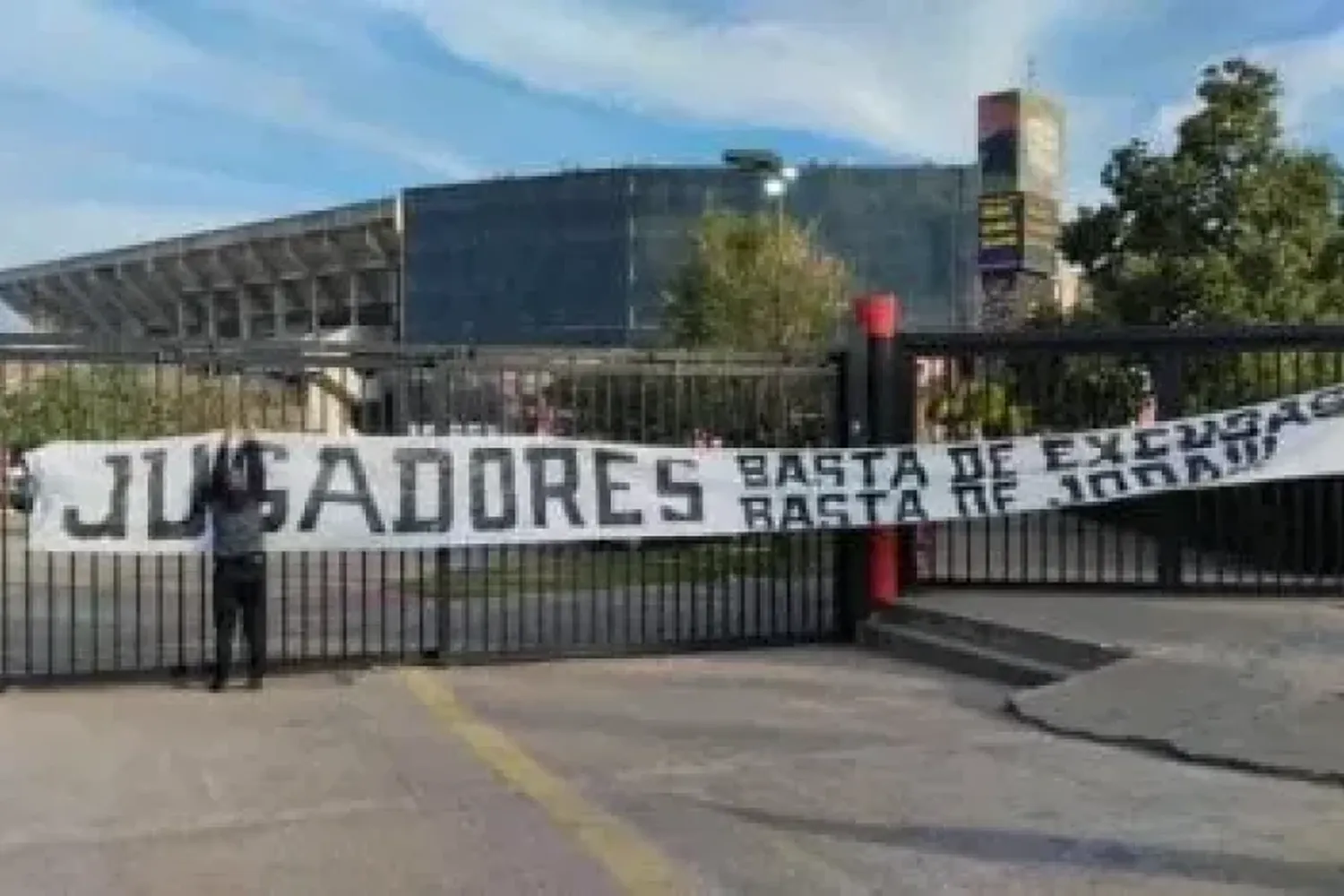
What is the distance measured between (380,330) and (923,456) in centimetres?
9868

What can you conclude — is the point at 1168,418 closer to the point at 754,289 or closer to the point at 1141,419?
the point at 1141,419

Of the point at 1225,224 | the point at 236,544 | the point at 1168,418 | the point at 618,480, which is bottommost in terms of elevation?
the point at 236,544

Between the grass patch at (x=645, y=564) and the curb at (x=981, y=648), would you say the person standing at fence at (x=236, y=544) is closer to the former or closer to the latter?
the grass patch at (x=645, y=564)

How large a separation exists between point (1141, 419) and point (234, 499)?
713cm

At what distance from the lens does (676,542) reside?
13.3 metres

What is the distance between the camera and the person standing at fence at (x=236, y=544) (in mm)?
11141

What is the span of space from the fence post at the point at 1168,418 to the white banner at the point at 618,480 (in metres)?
0.35

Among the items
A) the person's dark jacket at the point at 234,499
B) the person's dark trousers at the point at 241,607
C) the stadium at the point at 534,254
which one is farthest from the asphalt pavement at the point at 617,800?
the stadium at the point at 534,254

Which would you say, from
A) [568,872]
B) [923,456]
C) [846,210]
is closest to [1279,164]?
[923,456]

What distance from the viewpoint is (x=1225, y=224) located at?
2509cm

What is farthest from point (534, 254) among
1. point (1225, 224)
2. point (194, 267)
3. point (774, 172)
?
point (1225, 224)

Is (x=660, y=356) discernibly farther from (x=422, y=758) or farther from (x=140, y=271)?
(x=140, y=271)

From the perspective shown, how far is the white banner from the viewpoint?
37.4 ft

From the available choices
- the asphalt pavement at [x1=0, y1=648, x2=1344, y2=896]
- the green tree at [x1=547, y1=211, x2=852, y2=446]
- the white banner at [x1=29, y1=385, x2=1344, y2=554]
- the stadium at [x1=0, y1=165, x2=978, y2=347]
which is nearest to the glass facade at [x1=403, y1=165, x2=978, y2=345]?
the stadium at [x1=0, y1=165, x2=978, y2=347]
